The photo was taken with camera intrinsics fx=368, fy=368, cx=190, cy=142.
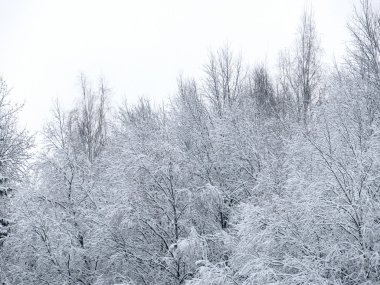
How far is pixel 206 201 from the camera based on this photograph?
10.7 metres

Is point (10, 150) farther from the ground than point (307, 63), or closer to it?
closer to it

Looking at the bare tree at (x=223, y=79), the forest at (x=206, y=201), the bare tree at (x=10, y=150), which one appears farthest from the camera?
the bare tree at (x=223, y=79)

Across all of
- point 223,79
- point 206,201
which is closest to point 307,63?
point 223,79

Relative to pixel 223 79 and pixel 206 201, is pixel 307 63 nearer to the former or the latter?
pixel 223 79

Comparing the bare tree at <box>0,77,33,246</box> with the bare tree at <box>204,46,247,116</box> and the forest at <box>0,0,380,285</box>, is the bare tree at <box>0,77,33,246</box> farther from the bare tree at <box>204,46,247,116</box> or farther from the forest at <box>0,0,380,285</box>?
the bare tree at <box>204,46,247,116</box>

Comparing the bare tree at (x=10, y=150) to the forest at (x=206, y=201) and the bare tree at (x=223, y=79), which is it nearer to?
the forest at (x=206, y=201)

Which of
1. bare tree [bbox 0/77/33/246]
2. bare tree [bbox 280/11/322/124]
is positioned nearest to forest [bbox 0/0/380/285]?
bare tree [bbox 0/77/33/246]

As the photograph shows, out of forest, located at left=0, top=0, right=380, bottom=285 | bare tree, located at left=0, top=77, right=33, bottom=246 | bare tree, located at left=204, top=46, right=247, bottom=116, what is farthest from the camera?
bare tree, located at left=204, top=46, right=247, bottom=116

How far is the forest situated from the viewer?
23.0 feet

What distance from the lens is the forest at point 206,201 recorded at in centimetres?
700

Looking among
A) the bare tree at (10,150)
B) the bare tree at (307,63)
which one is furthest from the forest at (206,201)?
the bare tree at (307,63)

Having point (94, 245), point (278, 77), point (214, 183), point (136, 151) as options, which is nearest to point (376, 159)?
point (214, 183)

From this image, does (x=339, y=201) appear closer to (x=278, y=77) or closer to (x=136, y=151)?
(x=136, y=151)

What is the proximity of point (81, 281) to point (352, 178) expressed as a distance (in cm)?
741
